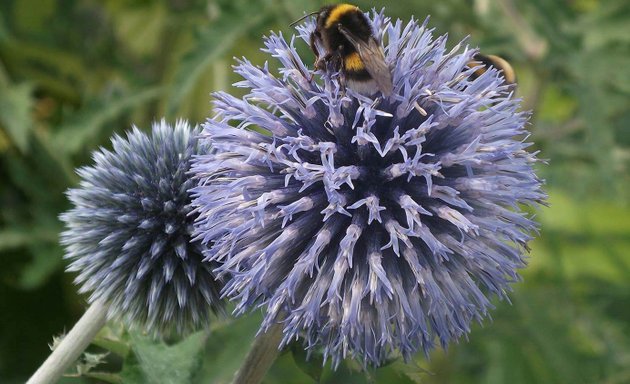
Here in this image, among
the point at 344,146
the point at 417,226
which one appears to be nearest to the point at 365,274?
the point at 417,226

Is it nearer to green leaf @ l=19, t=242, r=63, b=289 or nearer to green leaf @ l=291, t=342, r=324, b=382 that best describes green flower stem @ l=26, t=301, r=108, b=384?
green leaf @ l=291, t=342, r=324, b=382

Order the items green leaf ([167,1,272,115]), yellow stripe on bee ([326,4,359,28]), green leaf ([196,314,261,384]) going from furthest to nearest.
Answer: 1. green leaf ([167,1,272,115])
2. green leaf ([196,314,261,384])
3. yellow stripe on bee ([326,4,359,28])

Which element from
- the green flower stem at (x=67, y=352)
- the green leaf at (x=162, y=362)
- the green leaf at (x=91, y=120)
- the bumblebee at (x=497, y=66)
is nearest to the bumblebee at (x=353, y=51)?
the bumblebee at (x=497, y=66)

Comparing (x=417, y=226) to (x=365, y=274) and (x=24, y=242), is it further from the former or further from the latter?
(x=24, y=242)

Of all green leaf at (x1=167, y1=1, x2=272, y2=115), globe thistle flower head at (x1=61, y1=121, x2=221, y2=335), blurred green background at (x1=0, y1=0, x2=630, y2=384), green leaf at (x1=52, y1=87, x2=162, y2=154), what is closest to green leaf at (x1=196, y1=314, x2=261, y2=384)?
blurred green background at (x1=0, y1=0, x2=630, y2=384)

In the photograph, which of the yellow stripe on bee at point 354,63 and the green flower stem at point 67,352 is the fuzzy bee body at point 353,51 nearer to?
the yellow stripe on bee at point 354,63
